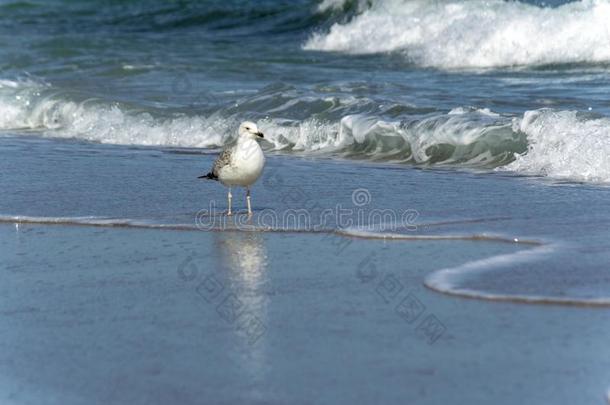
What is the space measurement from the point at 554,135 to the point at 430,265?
12.0ft

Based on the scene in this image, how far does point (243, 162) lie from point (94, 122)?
5527 mm

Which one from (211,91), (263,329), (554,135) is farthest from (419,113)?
(263,329)

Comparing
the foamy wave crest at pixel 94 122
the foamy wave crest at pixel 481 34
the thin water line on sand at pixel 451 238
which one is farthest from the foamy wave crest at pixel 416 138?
the foamy wave crest at pixel 481 34

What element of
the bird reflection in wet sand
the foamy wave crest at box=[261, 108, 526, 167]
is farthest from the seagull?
the foamy wave crest at box=[261, 108, 526, 167]

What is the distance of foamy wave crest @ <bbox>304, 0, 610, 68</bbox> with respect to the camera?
51.6ft

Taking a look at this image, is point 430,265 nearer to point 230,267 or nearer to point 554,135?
point 230,267

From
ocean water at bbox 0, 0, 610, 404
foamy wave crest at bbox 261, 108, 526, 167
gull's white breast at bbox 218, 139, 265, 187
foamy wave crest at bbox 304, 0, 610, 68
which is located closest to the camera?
ocean water at bbox 0, 0, 610, 404

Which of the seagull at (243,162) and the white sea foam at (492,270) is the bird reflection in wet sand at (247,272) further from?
the white sea foam at (492,270)

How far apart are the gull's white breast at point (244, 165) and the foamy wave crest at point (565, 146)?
7.27ft

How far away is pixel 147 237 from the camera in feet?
22.3

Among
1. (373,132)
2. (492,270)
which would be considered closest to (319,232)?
(492,270)

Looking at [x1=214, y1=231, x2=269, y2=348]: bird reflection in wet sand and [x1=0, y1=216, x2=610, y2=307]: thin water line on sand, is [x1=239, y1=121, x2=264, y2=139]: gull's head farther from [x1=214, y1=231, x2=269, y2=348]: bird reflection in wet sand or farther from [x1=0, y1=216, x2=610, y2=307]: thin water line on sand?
[x1=214, y1=231, x2=269, y2=348]: bird reflection in wet sand

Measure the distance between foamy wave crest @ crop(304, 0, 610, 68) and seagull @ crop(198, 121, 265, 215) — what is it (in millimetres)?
8032

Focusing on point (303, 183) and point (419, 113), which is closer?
point (303, 183)
